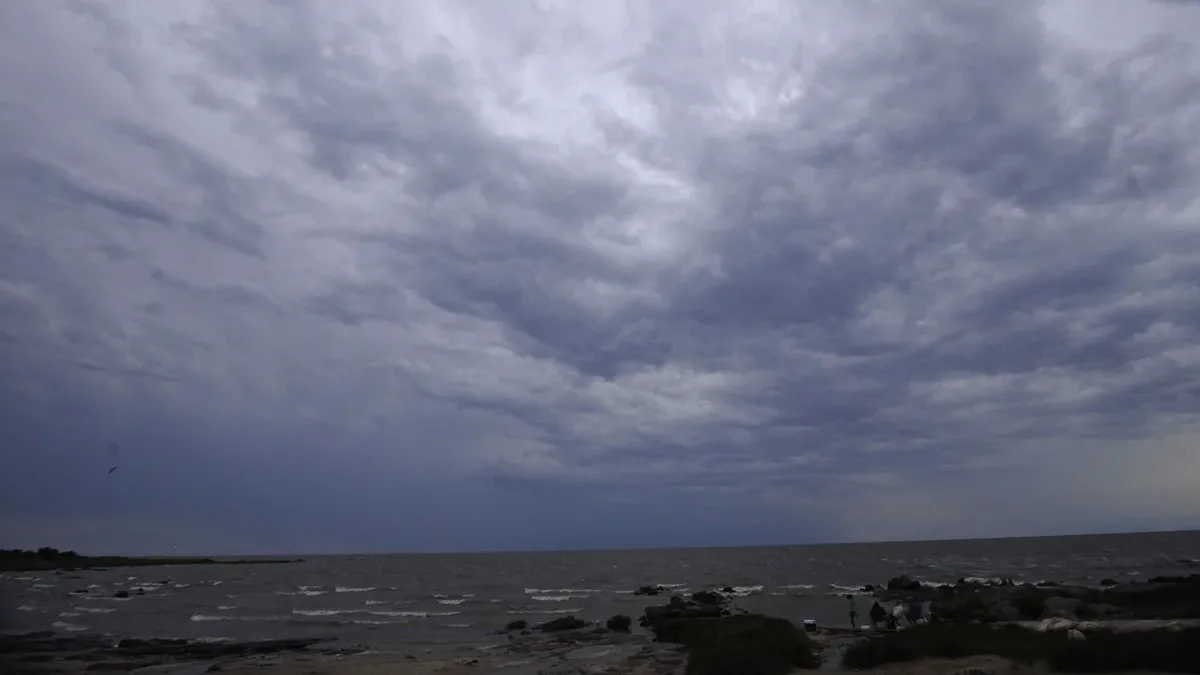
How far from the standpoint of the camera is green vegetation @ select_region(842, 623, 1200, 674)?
61.4 ft

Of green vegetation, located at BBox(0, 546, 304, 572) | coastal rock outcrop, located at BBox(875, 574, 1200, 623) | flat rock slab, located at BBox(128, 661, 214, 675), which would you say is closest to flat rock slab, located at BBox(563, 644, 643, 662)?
flat rock slab, located at BBox(128, 661, 214, 675)

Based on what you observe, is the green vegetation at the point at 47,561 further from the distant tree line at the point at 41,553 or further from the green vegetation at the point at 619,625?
the green vegetation at the point at 619,625

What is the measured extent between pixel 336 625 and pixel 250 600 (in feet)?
86.1

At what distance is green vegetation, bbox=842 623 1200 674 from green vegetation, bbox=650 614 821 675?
5.07 ft

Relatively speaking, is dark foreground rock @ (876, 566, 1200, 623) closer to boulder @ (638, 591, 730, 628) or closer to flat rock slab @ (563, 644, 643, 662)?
boulder @ (638, 591, 730, 628)

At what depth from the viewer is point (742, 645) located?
2455 centimetres

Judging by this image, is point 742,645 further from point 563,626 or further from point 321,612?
point 321,612

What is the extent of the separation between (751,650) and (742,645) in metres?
1.34

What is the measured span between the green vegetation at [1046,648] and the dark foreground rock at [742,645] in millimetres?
1672

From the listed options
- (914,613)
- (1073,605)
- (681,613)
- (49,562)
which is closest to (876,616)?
(914,613)

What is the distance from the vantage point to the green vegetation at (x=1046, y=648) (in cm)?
1870

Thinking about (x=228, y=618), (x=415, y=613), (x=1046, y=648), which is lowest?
(x=415, y=613)

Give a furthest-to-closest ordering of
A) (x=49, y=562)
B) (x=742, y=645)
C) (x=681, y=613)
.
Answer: (x=49, y=562), (x=681, y=613), (x=742, y=645)

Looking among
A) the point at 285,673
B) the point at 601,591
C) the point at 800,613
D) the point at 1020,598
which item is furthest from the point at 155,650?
the point at 601,591
